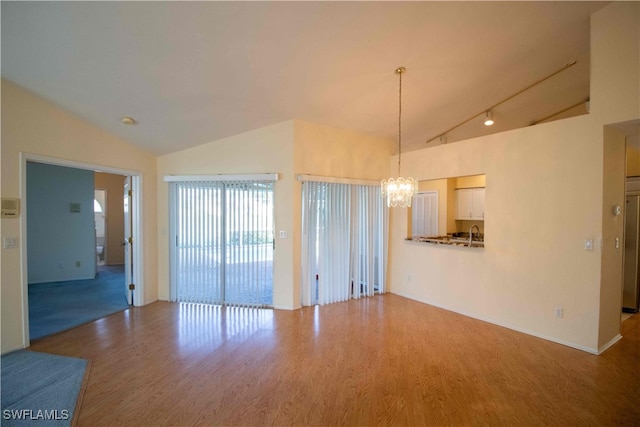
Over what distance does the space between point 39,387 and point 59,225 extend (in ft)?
15.5

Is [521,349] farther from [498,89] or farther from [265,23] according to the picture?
[265,23]

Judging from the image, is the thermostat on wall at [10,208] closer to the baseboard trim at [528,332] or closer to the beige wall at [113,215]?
the beige wall at [113,215]

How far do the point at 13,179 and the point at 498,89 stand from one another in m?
6.08

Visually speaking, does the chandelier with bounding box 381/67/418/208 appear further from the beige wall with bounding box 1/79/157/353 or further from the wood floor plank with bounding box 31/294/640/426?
the beige wall with bounding box 1/79/157/353

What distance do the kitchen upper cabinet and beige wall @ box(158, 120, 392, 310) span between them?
3.10 m

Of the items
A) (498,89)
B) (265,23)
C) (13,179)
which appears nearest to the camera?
(265,23)

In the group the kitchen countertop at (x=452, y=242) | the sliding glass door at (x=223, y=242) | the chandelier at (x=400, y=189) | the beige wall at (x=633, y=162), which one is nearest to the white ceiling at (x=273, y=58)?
the chandelier at (x=400, y=189)

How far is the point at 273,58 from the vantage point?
2793mm

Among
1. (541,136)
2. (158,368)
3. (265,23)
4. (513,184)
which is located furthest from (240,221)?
(541,136)

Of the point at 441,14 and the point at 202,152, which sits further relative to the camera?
the point at 202,152

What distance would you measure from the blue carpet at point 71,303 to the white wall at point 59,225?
275 mm

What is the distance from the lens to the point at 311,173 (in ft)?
14.4

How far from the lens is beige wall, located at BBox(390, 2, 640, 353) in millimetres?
2730

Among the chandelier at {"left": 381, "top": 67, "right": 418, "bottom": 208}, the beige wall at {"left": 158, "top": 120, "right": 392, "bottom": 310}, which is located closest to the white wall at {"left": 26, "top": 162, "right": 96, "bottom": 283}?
the beige wall at {"left": 158, "top": 120, "right": 392, "bottom": 310}
